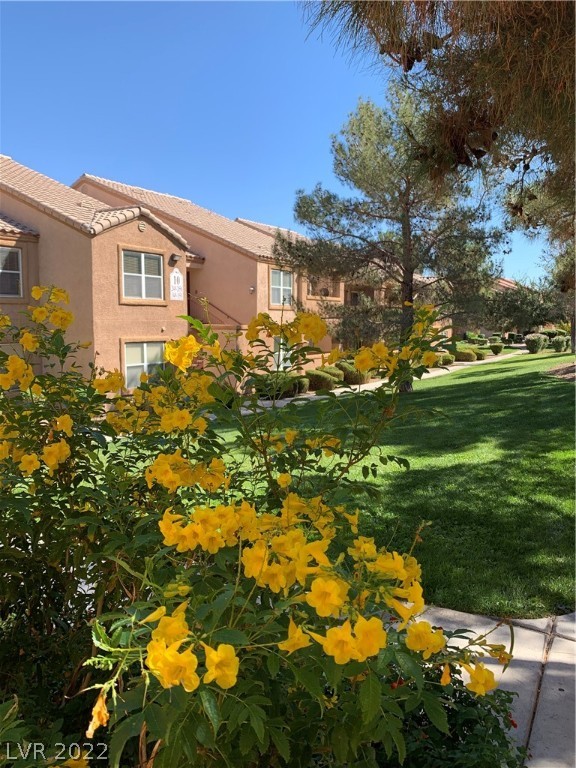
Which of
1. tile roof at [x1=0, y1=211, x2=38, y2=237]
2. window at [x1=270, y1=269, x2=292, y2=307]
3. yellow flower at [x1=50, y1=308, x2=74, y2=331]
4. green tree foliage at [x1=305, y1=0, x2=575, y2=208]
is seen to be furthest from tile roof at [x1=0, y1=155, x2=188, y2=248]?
yellow flower at [x1=50, y1=308, x2=74, y2=331]

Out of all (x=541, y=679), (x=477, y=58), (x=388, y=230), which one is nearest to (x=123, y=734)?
(x=541, y=679)

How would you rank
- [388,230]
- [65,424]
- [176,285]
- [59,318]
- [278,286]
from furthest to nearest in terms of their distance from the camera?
[278,286]
[176,285]
[388,230]
[59,318]
[65,424]

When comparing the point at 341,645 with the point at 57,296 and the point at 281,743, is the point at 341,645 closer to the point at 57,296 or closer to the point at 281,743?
the point at 281,743

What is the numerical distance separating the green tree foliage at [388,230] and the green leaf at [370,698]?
12911mm

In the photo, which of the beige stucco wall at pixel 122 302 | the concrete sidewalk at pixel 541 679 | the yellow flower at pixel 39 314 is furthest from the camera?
the beige stucco wall at pixel 122 302

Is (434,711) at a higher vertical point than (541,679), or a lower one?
higher

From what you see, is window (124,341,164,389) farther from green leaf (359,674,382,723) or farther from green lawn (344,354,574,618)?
green leaf (359,674,382,723)

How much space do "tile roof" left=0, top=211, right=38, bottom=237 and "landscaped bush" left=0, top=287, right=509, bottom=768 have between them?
14.1 metres

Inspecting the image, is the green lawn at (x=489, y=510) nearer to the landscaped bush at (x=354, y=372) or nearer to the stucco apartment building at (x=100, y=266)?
the landscaped bush at (x=354, y=372)

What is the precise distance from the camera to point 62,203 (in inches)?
609

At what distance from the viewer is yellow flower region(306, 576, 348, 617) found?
837mm

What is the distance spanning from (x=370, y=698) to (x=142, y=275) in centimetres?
1602

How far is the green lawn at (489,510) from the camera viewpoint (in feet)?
10.1

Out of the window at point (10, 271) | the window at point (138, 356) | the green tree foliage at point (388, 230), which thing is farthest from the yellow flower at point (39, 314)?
the window at point (10, 271)
